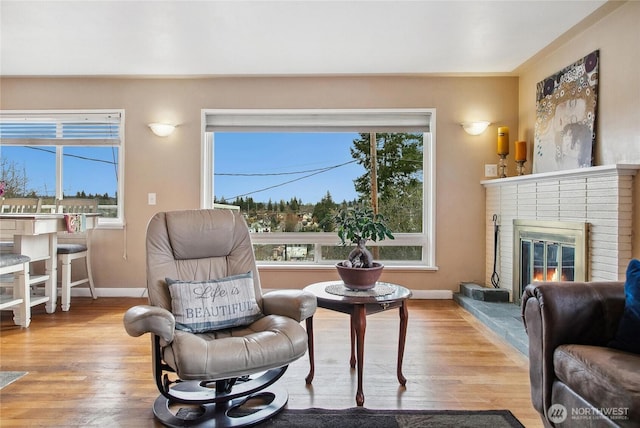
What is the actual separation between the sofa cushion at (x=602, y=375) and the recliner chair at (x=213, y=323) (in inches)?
42.6

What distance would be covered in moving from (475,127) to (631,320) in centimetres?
284

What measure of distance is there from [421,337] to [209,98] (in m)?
3.17

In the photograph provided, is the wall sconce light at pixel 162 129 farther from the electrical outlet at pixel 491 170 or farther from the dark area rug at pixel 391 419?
the electrical outlet at pixel 491 170

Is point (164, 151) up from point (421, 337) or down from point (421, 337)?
up

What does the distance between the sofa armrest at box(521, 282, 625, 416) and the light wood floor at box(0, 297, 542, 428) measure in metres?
0.38

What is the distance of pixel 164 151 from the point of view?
163 inches

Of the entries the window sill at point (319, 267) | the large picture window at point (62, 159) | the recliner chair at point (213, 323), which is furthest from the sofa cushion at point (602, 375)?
the large picture window at point (62, 159)

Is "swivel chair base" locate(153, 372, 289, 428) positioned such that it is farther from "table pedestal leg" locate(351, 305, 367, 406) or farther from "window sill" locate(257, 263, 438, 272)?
"window sill" locate(257, 263, 438, 272)

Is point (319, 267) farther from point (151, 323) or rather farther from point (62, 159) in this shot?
point (62, 159)

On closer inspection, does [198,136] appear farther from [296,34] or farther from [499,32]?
[499,32]

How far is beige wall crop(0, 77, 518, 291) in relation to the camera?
406 centimetres

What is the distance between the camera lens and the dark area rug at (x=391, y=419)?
1761 mm

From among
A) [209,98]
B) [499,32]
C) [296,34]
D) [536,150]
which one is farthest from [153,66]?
[536,150]

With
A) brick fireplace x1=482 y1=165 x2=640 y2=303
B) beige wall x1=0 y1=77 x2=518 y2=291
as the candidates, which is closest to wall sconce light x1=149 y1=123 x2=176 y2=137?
A: beige wall x1=0 y1=77 x2=518 y2=291
